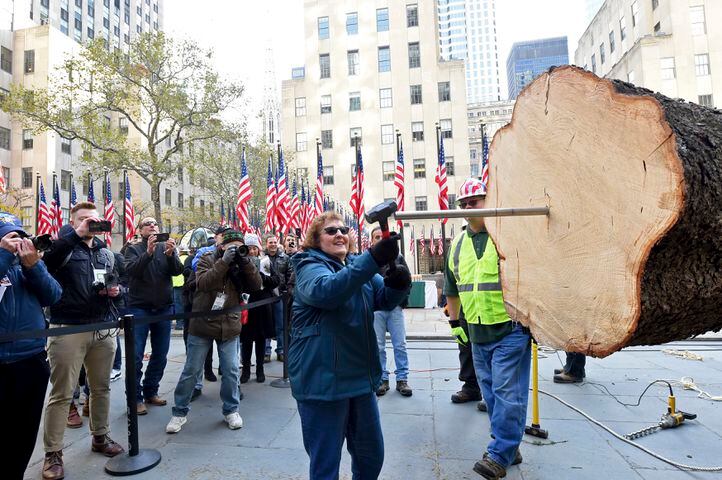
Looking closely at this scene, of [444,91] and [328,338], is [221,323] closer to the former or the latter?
[328,338]

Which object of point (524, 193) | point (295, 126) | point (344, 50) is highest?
point (344, 50)

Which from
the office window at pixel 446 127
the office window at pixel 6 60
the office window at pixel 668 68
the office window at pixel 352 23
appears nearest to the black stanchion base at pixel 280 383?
the office window at pixel 446 127

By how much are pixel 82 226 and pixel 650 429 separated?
5.11 m

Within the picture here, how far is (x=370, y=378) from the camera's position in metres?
2.41

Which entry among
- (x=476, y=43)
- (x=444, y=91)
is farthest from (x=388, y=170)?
(x=476, y=43)

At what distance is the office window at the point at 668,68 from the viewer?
112 feet

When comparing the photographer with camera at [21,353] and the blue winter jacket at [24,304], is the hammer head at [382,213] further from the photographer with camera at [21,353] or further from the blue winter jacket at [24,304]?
the blue winter jacket at [24,304]

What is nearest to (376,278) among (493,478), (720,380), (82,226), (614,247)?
(614,247)

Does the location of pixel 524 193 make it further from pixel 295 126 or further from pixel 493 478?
pixel 295 126

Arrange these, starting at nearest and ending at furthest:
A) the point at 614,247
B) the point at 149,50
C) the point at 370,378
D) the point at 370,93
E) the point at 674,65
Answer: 1. the point at 614,247
2. the point at 370,378
3. the point at 149,50
4. the point at 674,65
5. the point at 370,93

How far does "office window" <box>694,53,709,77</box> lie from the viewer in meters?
34.1

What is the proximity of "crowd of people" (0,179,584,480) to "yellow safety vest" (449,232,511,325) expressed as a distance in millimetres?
10

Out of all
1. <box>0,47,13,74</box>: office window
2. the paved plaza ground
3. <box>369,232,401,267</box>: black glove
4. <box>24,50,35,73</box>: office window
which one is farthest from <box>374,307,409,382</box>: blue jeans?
<box>0,47,13,74</box>: office window

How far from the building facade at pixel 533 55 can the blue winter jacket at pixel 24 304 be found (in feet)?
638
